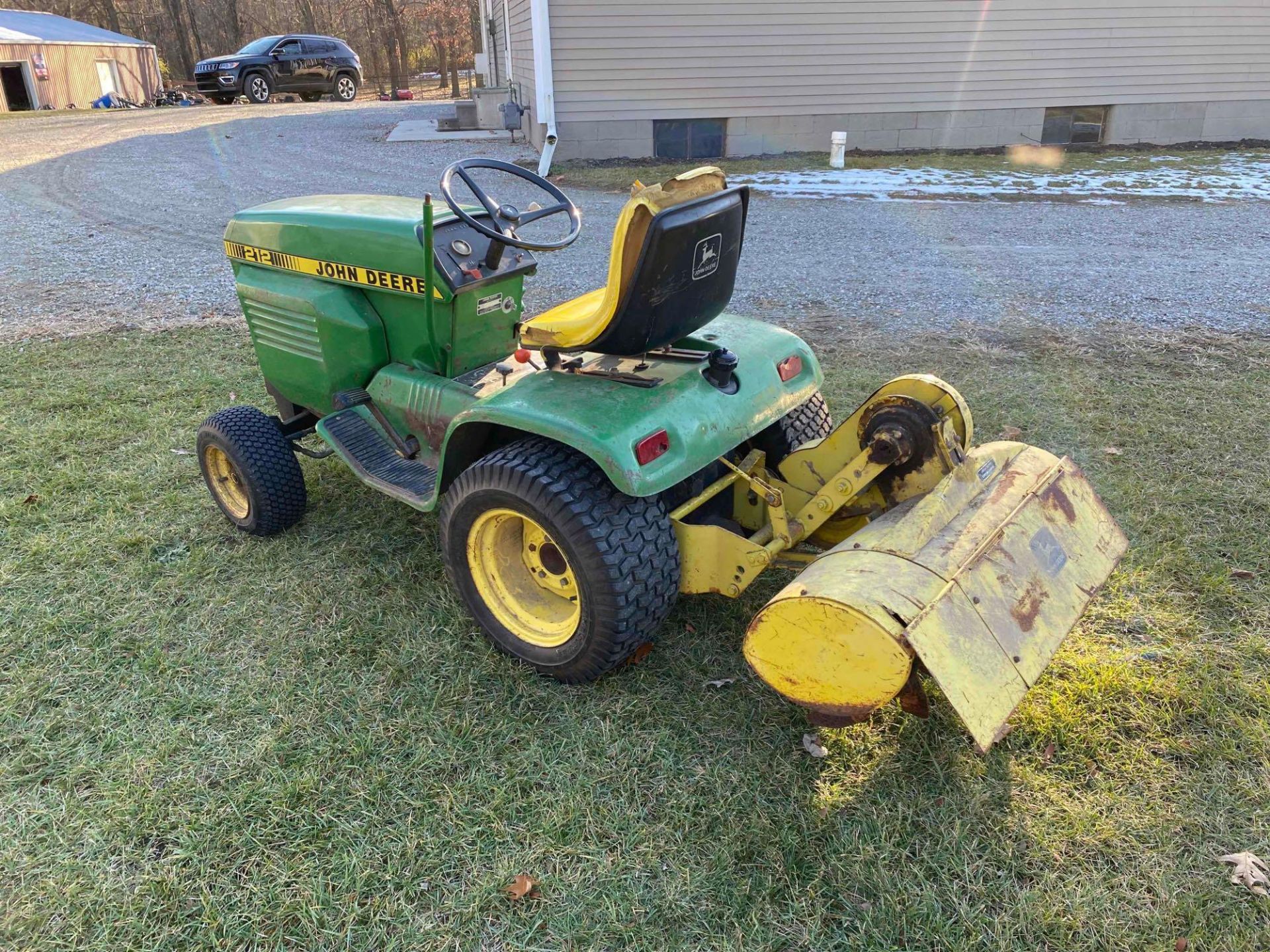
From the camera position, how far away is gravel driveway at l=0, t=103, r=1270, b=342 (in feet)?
20.9

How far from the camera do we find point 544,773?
2389 millimetres

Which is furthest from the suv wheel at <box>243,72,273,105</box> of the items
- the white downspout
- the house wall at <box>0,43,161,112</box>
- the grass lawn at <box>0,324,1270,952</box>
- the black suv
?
the grass lawn at <box>0,324,1270,952</box>

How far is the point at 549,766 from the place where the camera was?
241cm

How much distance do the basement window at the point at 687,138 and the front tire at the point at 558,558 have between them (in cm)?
1074

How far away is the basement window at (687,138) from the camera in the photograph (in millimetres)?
12289

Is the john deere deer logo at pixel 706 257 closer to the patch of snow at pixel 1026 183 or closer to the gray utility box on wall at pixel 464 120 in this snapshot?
the patch of snow at pixel 1026 183

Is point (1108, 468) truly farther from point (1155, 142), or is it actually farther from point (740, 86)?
point (1155, 142)

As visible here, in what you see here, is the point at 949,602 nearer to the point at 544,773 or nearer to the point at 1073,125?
the point at 544,773

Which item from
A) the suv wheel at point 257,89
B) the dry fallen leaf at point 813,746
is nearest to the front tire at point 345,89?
the suv wheel at point 257,89

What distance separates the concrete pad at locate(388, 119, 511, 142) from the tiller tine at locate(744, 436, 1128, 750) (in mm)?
13204

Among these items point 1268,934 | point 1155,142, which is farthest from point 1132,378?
point 1155,142

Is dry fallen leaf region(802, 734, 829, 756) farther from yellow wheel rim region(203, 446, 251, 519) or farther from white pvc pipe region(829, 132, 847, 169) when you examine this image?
white pvc pipe region(829, 132, 847, 169)

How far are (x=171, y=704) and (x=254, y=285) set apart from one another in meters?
1.82

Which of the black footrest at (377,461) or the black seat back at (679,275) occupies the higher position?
the black seat back at (679,275)
